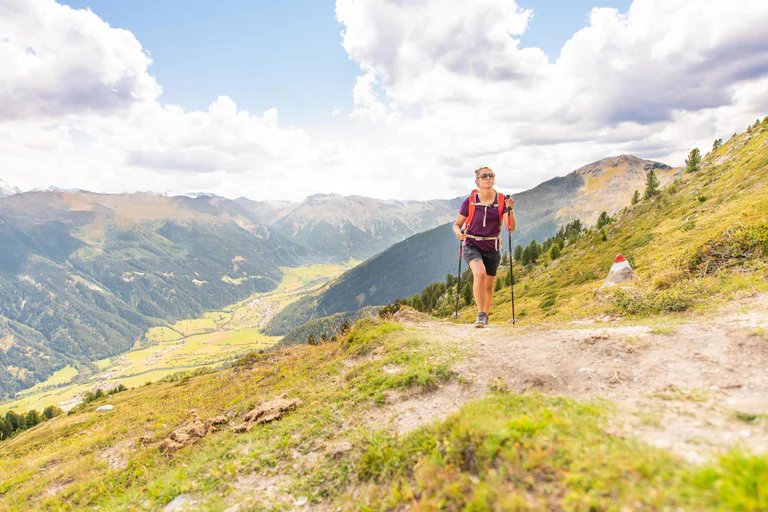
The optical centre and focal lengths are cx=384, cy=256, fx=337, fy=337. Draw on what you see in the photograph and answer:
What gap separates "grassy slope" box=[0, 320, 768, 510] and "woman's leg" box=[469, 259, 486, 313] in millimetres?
2751

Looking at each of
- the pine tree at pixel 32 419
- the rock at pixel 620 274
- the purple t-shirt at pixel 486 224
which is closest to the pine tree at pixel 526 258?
the rock at pixel 620 274

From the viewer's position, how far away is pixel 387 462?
536 centimetres

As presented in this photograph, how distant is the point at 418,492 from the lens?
4453 mm

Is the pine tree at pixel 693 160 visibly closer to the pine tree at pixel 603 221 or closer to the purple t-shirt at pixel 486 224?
the pine tree at pixel 603 221

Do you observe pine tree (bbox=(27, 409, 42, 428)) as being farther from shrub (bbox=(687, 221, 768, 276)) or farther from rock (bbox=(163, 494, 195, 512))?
shrub (bbox=(687, 221, 768, 276))

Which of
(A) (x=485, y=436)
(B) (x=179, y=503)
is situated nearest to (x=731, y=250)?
(A) (x=485, y=436)

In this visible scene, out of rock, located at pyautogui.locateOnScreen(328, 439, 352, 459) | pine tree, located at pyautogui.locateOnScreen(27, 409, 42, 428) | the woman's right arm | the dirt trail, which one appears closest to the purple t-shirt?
the woman's right arm

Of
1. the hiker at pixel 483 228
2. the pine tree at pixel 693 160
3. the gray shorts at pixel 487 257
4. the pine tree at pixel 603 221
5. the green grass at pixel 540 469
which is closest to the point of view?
the green grass at pixel 540 469

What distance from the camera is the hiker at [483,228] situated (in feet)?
→ 39.5

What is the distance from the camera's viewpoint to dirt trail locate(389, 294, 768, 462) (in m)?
4.30

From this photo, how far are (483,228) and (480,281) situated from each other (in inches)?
75.3

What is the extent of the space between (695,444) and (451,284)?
10262 centimetres

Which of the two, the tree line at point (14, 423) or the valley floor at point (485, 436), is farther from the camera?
the tree line at point (14, 423)

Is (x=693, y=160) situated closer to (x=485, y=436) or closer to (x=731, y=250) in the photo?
(x=731, y=250)
